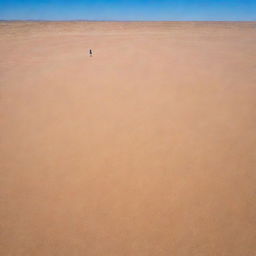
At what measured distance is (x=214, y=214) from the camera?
265 centimetres

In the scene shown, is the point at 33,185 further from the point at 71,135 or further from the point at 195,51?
the point at 195,51

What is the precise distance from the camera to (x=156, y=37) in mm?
9820

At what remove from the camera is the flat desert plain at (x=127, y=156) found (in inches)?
96.5

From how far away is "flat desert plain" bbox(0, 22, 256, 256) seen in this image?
96.5 inches

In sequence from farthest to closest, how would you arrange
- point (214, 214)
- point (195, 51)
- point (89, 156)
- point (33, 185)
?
Result: 1. point (195, 51)
2. point (89, 156)
3. point (33, 185)
4. point (214, 214)

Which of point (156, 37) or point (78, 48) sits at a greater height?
point (156, 37)

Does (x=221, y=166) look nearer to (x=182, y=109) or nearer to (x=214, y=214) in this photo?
(x=214, y=214)

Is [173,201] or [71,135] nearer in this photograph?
[173,201]

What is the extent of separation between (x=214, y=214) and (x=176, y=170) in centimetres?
78

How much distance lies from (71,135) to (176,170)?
1892mm

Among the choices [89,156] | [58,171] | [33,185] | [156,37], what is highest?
[156,37]

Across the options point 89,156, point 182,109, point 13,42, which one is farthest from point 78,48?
point 89,156

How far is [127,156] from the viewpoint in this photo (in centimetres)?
348

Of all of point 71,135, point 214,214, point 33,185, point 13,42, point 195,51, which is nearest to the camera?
point 214,214
